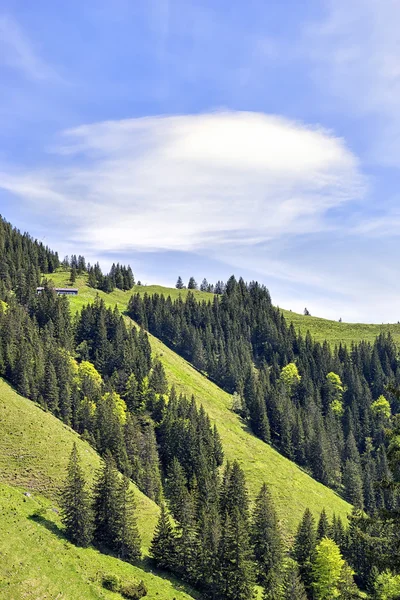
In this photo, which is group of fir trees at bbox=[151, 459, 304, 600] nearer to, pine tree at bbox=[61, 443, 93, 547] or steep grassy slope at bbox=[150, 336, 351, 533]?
pine tree at bbox=[61, 443, 93, 547]

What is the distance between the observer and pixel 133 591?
199 feet

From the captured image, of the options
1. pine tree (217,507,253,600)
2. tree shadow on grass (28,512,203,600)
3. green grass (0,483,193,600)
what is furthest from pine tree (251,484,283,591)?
green grass (0,483,193,600)

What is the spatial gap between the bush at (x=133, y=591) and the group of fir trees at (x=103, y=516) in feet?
33.0

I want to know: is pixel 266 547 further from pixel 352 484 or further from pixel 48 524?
pixel 352 484

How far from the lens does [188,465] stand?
121 metres

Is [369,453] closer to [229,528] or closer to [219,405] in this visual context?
[219,405]

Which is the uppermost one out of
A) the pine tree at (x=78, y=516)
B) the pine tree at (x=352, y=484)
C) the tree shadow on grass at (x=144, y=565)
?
the pine tree at (x=78, y=516)

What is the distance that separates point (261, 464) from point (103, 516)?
70938 millimetres

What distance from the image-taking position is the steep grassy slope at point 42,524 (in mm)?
56656

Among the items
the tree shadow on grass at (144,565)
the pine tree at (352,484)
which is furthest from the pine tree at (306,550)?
the pine tree at (352,484)

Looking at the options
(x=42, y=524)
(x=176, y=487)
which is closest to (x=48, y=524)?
(x=42, y=524)

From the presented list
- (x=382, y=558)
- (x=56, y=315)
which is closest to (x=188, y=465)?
(x=56, y=315)

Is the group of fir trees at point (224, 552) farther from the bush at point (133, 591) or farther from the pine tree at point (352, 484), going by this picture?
the pine tree at point (352, 484)

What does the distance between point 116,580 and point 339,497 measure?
98.2m
